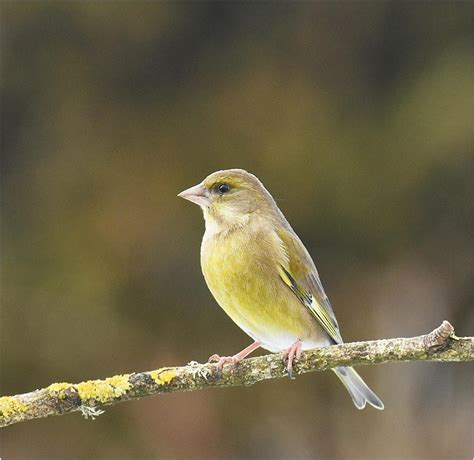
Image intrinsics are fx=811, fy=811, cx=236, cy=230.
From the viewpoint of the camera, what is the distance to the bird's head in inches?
150

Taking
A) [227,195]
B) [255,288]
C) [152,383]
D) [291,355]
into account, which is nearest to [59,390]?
[152,383]

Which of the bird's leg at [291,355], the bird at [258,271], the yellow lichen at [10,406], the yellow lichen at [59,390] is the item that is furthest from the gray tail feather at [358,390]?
the yellow lichen at [10,406]

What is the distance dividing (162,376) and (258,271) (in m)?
0.83

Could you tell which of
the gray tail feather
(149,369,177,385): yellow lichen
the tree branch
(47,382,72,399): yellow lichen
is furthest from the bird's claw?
the gray tail feather

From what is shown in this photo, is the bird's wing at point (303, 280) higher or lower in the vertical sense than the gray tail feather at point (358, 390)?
higher

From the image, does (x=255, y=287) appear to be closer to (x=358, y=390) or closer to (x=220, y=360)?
(x=220, y=360)

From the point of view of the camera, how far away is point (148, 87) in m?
7.34

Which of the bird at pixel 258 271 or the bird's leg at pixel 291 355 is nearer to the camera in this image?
the bird's leg at pixel 291 355

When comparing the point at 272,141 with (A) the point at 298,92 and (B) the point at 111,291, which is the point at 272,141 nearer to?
(A) the point at 298,92

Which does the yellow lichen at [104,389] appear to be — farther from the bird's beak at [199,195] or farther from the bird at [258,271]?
the bird's beak at [199,195]

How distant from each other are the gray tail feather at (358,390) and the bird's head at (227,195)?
962 millimetres

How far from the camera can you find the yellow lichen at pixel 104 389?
2986 mm

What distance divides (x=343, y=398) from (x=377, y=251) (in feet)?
4.25

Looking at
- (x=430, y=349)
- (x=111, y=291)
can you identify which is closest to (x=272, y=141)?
(x=111, y=291)
